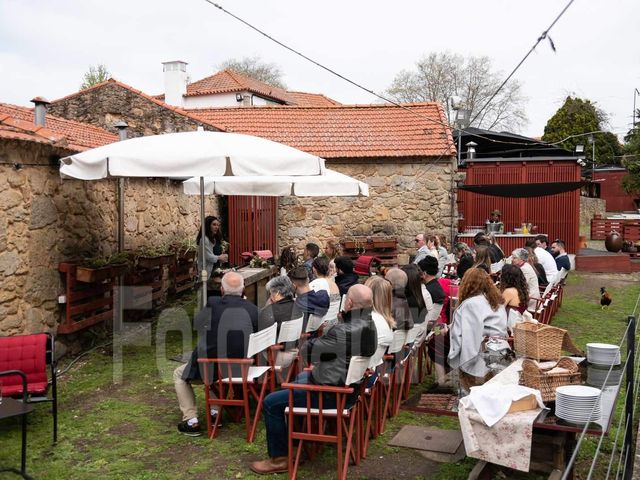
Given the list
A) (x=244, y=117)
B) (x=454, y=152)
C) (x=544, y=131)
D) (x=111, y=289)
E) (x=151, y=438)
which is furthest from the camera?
(x=544, y=131)

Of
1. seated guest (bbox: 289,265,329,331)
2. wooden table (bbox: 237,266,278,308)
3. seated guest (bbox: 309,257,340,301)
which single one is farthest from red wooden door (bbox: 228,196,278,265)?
seated guest (bbox: 289,265,329,331)

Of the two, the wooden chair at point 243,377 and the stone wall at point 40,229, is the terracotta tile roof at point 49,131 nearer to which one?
the stone wall at point 40,229

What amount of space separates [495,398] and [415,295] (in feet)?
7.93

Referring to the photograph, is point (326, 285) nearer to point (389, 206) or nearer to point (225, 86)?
point (389, 206)

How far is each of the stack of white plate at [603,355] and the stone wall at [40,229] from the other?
530cm

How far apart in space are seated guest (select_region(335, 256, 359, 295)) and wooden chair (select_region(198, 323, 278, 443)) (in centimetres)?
199

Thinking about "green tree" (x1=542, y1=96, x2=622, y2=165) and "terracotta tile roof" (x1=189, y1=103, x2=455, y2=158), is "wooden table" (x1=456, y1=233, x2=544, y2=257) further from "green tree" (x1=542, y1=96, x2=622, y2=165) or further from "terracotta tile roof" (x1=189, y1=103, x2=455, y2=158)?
"green tree" (x1=542, y1=96, x2=622, y2=165)

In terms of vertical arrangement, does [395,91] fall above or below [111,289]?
above

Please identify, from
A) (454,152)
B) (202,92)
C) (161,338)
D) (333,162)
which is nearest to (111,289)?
(161,338)

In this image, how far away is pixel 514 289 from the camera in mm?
5980

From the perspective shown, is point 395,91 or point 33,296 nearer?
point 33,296

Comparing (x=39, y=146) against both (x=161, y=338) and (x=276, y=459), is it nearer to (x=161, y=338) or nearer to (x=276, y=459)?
(x=161, y=338)

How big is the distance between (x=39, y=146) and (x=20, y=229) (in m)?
0.92

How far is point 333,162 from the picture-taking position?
13438mm
